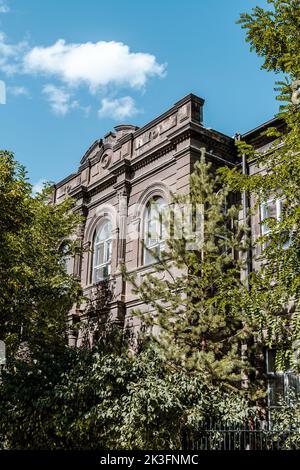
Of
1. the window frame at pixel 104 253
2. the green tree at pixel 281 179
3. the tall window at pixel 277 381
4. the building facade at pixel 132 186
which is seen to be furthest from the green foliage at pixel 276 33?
the window frame at pixel 104 253

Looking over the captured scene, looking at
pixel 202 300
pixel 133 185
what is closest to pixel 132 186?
pixel 133 185

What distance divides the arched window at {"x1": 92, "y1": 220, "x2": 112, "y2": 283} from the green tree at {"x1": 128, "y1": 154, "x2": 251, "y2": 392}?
5737 millimetres

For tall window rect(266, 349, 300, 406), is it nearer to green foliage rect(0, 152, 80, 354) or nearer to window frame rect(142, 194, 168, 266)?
window frame rect(142, 194, 168, 266)

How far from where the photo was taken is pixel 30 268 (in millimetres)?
16219

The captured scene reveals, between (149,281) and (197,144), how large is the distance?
520 centimetres

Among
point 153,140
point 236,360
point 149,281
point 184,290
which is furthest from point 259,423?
point 153,140

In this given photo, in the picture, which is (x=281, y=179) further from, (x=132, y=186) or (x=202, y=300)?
(x=132, y=186)

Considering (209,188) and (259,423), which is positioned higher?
(209,188)

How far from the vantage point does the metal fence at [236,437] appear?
9070mm

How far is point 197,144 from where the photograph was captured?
16625mm

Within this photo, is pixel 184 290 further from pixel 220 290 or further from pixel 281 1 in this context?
pixel 281 1

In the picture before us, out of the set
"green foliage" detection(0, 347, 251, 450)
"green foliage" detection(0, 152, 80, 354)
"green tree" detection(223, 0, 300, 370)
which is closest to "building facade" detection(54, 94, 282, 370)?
"green foliage" detection(0, 152, 80, 354)

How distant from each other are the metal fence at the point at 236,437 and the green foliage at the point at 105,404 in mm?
170

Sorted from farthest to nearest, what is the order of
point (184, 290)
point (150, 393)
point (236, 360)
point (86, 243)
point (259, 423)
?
point (86, 243), point (184, 290), point (236, 360), point (259, 423), point (150, 393)
